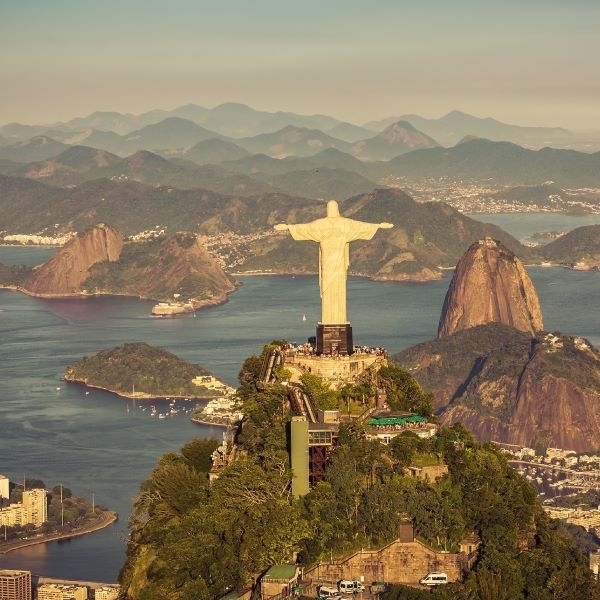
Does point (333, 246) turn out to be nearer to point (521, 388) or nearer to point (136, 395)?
point (521, 388)

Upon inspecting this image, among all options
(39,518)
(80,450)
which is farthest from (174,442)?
(39,518)

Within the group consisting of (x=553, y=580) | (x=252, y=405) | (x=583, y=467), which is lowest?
(x=583, y=467)

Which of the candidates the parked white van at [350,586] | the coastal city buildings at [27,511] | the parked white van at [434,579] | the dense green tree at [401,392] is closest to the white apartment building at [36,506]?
the coastal city buildings at [27,511]

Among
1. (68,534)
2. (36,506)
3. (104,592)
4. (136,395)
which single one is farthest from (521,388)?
(104,592)

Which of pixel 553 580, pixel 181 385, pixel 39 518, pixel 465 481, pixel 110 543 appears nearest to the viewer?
pixel 553 580

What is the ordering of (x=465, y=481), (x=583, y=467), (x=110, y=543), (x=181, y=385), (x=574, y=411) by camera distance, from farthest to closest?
(x=181, y=385)
(x=574, y=411)
(x=583, y=467)
(x=110, y=543)
(x=465, y=481)

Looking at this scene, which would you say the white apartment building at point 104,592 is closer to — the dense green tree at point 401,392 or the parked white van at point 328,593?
the dense green tree at point 401,392

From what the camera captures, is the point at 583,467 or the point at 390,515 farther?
the point at 583,467

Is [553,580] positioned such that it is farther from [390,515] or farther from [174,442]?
[174,442]
